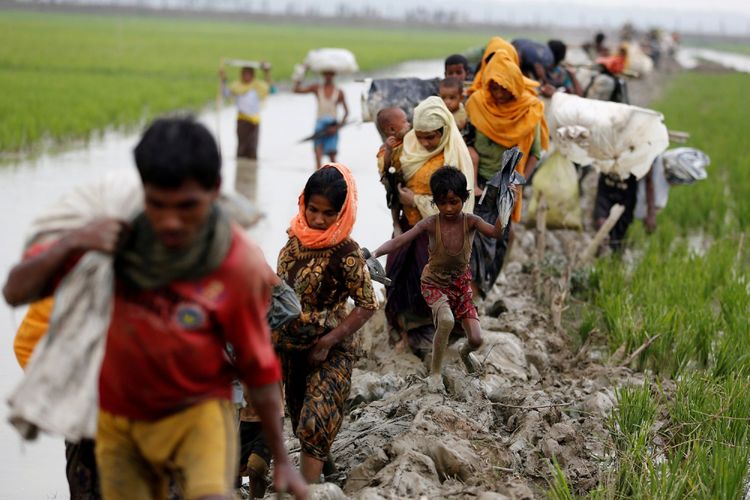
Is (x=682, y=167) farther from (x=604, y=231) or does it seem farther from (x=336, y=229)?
(x=336, y=229)

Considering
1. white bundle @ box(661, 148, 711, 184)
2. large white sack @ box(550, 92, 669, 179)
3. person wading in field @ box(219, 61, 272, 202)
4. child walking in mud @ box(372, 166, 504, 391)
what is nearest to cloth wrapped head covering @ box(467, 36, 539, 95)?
large white sack @ box(550, 92, 669, 179)

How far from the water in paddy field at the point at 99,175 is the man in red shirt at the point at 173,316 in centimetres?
46

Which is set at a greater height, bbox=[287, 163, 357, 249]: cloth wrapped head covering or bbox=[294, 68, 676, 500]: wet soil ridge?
bbox=[287, 163, 357, 249]: cloth wrapped head covering

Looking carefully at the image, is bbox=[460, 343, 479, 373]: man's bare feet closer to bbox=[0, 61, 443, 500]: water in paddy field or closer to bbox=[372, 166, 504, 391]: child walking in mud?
bbox=[372, 166, 504, 391]: child walking in mud

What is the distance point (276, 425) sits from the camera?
8.28 feet

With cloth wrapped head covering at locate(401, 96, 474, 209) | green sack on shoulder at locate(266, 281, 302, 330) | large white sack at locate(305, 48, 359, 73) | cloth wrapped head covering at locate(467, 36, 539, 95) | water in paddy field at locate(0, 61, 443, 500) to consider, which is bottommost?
water in paddy field at locate(0, 61, 443, 500)

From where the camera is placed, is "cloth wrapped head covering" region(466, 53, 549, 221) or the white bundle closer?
"cloth wrapped head covering" region(466, 53, 549, 221)

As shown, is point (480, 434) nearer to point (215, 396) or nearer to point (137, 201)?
point (215, 396)

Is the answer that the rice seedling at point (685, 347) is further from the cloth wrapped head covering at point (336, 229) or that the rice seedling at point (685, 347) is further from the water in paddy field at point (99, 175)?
the water in paddy field at point (99, 175)

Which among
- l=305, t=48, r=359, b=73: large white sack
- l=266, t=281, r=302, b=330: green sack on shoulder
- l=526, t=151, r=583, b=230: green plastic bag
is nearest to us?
l=266, t=281, r=302, b=330: green sack on shoulder

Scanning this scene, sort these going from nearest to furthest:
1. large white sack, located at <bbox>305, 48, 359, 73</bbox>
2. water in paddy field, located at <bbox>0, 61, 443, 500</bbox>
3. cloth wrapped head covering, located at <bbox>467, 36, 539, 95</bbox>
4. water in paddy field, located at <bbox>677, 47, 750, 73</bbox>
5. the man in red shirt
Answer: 1. the man in red shirt
2. water in paddy field, located at <bbox>0, 61, 443, 500</bbox>
3. cloth wrapped head covering, located at <bbox>467, 36, 539, 95</bbox>
4. large white sack, located at <bbox>305, 48, 359, 73</bbox>
5. water in paddy field, located at <bbox>677, 47, 750, 73</bbox>

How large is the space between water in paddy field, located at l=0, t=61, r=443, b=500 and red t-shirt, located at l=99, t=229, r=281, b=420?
51 centimetres

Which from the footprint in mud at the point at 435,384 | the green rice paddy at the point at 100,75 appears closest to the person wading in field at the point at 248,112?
the green rice paddy at the point at 100,75

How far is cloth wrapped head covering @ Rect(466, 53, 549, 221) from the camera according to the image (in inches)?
233
